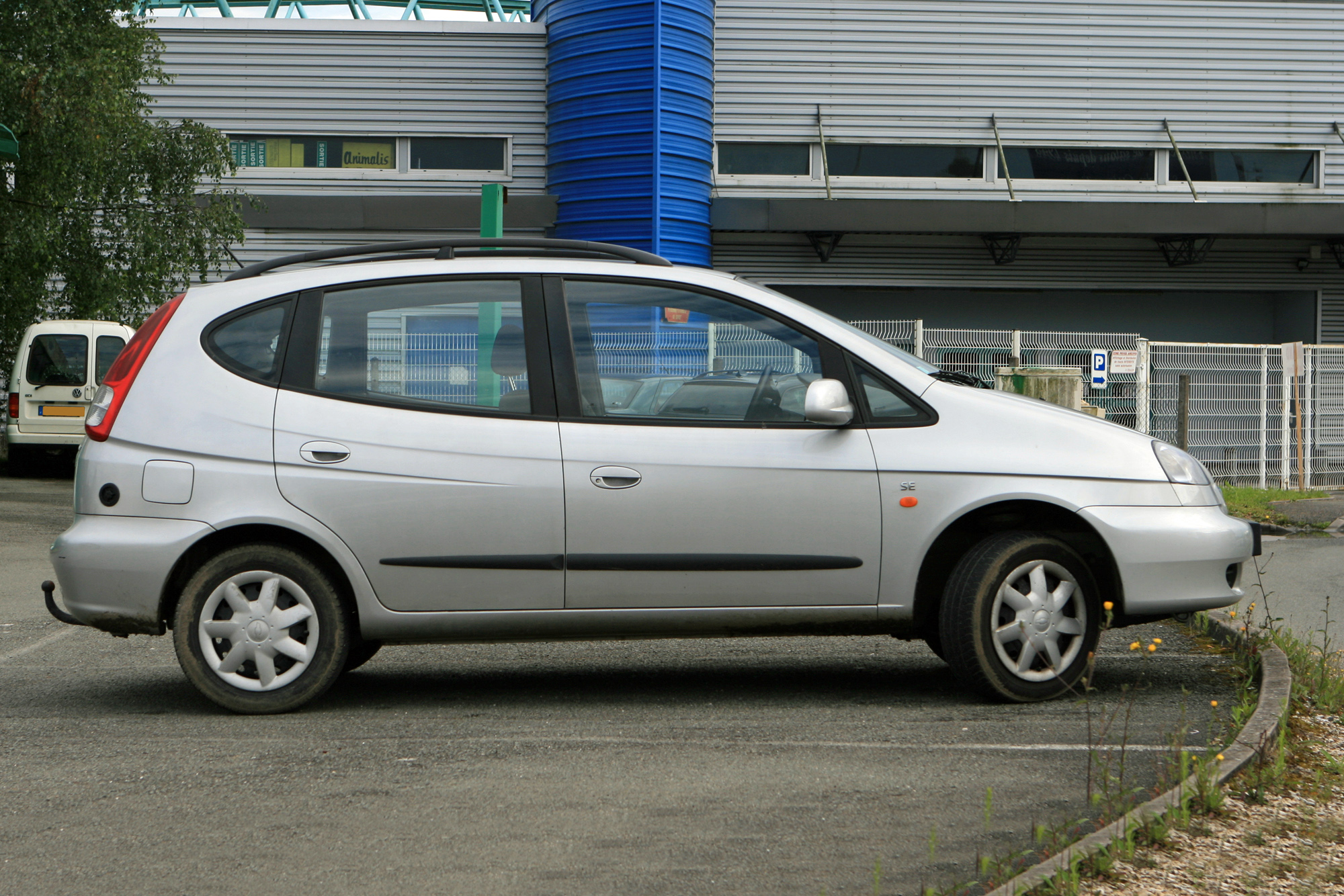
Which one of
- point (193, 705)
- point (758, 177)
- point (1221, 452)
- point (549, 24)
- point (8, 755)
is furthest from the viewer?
point (758, 177)

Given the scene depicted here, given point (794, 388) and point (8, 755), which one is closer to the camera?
point (8, 755)

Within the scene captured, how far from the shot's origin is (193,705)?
5.28m

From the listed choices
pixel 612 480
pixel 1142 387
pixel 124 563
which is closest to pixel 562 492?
pixel 612 480

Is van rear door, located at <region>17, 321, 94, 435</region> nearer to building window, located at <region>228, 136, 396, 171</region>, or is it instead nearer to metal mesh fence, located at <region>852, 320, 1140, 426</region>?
building window, located at <region>228, 136, 396, 171</region>

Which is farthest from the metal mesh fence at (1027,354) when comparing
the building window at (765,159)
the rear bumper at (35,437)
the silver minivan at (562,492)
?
the silver minivan at (562,492)

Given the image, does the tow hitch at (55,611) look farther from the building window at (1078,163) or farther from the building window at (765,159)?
the building window at (1078,163)

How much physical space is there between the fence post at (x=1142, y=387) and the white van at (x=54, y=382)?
13.0 metres

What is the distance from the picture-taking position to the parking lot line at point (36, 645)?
21.1ft

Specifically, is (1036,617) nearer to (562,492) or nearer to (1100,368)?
(562,492)

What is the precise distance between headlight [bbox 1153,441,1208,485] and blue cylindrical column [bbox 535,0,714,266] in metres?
14.0

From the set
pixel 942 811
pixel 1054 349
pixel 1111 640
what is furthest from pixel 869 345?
pixel 1054 349

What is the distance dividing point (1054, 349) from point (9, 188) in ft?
45.1

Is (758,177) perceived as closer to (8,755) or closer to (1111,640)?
(1111,640)

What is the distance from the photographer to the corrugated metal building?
72.1ft
